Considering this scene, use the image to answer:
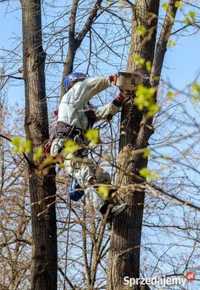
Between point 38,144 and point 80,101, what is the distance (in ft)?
1.78

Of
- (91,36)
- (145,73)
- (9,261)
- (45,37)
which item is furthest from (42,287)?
(9,261)

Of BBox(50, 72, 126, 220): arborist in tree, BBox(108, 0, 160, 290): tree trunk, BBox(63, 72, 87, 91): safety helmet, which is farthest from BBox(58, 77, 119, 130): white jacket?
BBox(108, 0, 160, 290): tree trunk

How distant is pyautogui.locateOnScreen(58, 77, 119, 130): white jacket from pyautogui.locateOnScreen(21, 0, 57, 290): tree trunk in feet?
1.03

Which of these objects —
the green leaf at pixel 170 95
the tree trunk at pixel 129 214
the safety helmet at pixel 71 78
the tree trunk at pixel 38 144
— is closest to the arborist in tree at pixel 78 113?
the safety helmet at pixel 71 78

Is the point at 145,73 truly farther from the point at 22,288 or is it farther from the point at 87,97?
the point at 22,288

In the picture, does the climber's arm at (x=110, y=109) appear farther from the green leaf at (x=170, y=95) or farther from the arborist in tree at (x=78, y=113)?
the green leaf at (x=170, y=95)

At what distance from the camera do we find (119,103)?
545 centimetres

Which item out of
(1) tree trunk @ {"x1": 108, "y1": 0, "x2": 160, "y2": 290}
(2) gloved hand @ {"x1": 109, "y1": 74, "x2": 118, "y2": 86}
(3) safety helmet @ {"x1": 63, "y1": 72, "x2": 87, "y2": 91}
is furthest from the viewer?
(3) safety helmet @ {"x1": 63, "y1": 72, "x2": 87, "y2": 91}

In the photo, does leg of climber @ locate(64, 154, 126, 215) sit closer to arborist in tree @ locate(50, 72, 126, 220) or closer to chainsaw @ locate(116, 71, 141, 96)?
arborist in tree @ locate(50, 72, 126, 220)

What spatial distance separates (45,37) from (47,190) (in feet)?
5.26

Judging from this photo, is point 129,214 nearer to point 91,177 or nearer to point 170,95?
point 91,177

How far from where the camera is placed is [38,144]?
590cm

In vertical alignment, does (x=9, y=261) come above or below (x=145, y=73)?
below

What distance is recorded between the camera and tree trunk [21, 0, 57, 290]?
222 inches
